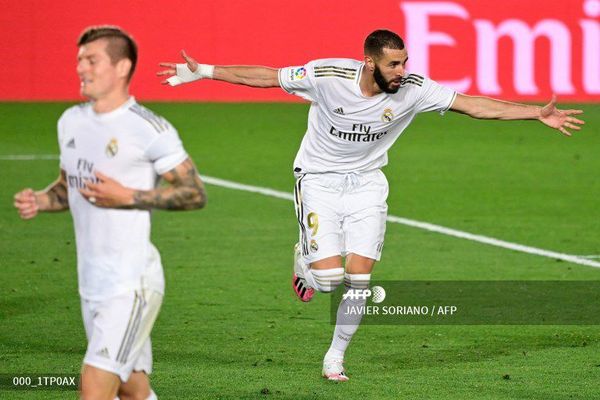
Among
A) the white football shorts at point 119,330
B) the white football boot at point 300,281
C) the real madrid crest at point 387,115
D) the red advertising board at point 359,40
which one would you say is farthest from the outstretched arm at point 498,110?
the red advertising board at point 359,40

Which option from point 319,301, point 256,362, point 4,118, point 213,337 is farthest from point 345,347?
point 4,118

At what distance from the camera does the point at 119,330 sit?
6.60m

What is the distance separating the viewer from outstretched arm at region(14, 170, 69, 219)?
6.70m

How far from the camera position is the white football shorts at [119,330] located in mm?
6566

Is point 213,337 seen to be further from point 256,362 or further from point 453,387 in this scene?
point 453,387

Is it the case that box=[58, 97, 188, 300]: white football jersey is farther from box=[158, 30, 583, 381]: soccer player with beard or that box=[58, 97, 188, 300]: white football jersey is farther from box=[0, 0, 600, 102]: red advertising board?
box=[0, 0, 600, 102]: red advertising board

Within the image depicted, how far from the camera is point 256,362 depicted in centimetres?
982

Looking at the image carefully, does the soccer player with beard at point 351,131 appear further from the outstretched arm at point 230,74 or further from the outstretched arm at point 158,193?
the outstretched arm at point 158,193

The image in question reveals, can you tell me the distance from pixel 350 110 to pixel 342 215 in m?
0.73

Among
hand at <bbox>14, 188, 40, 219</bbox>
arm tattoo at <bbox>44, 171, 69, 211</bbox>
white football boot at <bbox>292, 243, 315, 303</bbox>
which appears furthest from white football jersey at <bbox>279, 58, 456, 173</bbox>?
hand at <bbox>14, 188, 40, 219</bbox>

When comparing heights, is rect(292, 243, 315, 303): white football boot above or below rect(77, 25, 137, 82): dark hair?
below

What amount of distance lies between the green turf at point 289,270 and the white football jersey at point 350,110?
139 centimetres

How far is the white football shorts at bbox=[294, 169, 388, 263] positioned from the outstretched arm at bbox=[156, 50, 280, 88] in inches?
29.7

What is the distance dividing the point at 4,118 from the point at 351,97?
1704 cm
